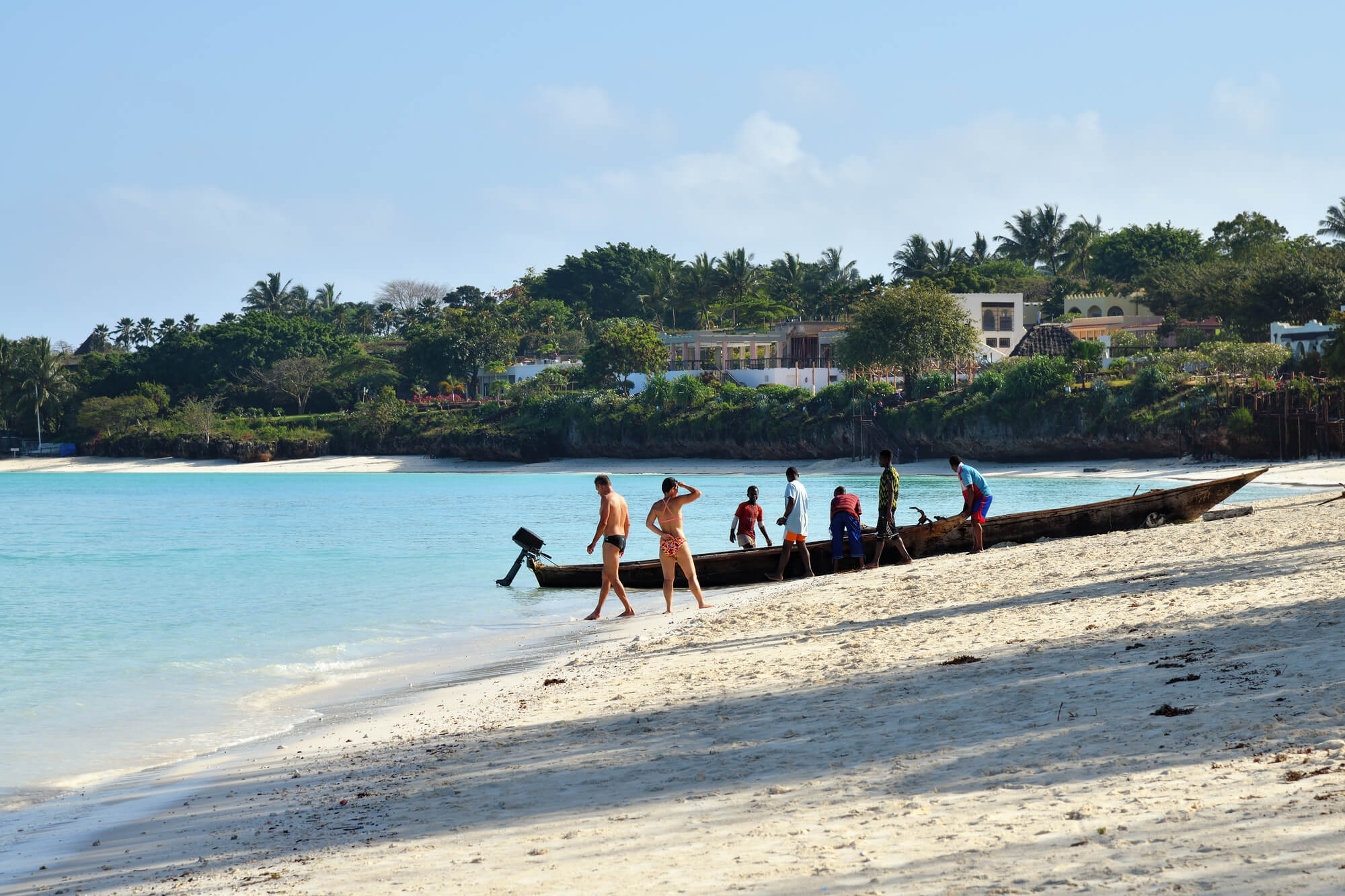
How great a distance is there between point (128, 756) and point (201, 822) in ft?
10.3

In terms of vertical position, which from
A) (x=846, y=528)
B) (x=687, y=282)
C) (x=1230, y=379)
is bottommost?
(x=846, y=528)

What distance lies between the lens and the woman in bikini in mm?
12633

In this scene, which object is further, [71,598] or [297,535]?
[297,535]

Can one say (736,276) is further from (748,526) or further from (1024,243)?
(748,526)

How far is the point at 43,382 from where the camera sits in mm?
89625

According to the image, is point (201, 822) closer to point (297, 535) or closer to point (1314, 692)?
point (1314, 692)

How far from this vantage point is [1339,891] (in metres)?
3.62

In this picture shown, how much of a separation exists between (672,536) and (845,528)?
3.25 meters

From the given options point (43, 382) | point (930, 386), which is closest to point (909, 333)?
point (930, 386)

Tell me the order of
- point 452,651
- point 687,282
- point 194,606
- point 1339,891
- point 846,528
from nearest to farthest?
point 1339,891 < point 452,651 < point 846,528 < point 194,606 < point 687,282

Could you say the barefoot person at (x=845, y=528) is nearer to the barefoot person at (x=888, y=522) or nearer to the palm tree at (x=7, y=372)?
the barefoot person at (x=888, y=522)

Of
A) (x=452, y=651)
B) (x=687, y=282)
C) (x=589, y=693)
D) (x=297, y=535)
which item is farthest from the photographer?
(x=687, y=282)

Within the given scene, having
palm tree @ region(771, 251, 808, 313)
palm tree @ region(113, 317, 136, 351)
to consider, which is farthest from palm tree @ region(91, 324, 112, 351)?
palm tree @ region(771, 251, 808, 313)

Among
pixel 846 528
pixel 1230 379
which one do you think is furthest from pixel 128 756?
pixel 1230 379
